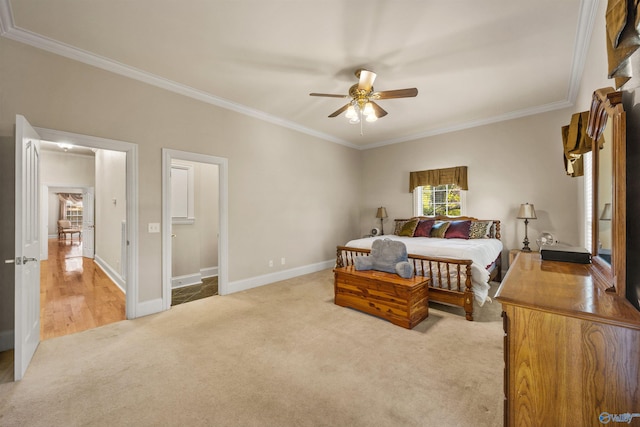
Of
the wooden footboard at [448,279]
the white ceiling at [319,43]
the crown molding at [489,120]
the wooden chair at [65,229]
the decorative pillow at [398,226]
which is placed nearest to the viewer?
the white ceiling at [319,43]

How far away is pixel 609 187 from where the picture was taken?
1.41m

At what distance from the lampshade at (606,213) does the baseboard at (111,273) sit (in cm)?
486

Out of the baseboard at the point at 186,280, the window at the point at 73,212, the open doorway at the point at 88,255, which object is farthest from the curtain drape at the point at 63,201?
the baseboard at the point at 186,280

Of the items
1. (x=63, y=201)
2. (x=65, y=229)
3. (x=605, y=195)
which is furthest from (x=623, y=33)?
(x=63, y=201)

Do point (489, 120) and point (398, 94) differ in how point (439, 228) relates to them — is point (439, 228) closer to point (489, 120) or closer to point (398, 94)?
point (489, 120)

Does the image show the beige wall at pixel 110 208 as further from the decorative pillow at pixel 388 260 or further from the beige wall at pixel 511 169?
the beige wall at pixel 511 169

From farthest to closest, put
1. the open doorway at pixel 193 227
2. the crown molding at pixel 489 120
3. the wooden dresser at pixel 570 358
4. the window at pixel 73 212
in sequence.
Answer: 1. the window at pixel 73 212
2. the open doorway at pixel 193 227
3. the crown molding at pixel 489 120
4. the wooden dresser at pixel 570 358

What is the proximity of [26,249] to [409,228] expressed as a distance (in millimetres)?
5259

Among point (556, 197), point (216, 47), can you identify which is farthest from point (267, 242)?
point (556, 197)

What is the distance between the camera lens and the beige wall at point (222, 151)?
265 cm

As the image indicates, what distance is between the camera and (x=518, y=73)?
332 centimetres

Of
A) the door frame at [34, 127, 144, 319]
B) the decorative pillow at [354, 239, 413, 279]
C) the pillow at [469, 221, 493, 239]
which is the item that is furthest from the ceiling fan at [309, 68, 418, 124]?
the pillow at [469, 221, 493, 239]

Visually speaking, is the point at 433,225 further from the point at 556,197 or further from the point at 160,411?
the point at 160,411

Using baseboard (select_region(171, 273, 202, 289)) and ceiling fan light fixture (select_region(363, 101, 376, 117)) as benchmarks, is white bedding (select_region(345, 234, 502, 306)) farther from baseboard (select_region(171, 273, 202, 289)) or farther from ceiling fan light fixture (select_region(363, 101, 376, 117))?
baseboard (select_region(171, 273, 202, 289))
